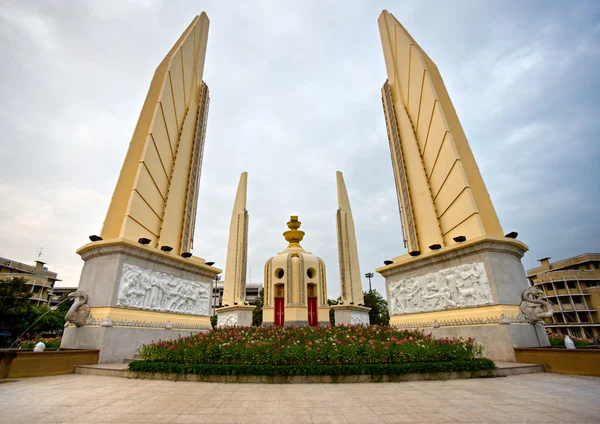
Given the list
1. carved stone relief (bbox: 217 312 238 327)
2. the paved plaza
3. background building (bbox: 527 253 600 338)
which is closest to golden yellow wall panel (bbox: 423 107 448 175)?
the paved plaza

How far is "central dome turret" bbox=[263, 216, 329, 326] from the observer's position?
1998cm

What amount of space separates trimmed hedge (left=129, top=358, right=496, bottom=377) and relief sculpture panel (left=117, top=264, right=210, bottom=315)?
3.02 meters

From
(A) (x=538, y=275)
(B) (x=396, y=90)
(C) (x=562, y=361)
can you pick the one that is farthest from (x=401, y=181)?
(A) (x=538, y=275)

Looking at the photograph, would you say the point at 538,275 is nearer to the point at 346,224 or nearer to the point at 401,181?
the point at 346,224

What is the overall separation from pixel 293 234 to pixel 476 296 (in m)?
16.8

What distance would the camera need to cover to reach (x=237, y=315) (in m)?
19.8

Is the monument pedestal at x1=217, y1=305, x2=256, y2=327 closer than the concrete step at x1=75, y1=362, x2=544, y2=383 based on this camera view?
No

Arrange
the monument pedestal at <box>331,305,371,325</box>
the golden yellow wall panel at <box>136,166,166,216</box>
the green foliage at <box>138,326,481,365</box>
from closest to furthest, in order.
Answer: the green foliage at <box>138,326,481,365</box> < the golden yellow wall panel at <box>136,166,166,216</box> < the monument pedestal at <box>331,305,371,325</box>

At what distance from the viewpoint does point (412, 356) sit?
619 centimetres

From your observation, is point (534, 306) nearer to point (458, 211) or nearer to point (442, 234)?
point (458, 211)

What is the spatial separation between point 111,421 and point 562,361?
8.71 m

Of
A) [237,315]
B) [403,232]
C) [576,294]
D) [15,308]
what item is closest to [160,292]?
[403,232]

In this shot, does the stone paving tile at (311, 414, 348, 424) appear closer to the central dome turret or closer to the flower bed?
the flower bed

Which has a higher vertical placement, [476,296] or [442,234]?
[442,234]
